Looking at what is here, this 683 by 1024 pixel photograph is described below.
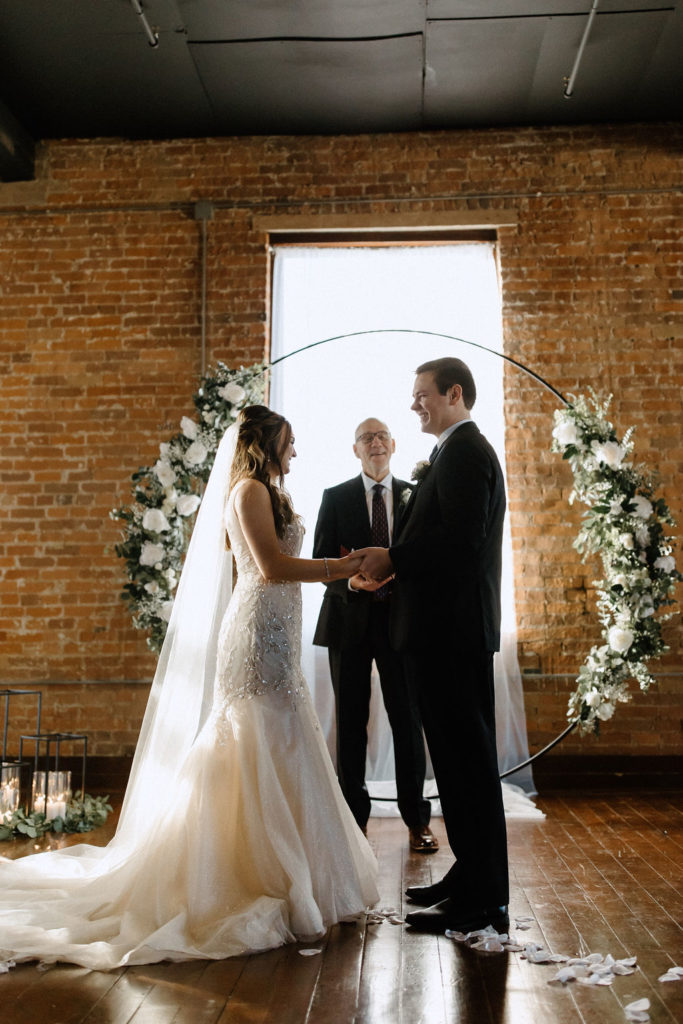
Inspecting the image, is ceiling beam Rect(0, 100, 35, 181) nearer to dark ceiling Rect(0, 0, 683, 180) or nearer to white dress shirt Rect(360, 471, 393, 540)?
dark ceiling Rect(0, 0, 683, 180)

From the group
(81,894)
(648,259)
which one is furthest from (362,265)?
(81,894)

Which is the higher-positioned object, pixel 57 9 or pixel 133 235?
pixel 57 9

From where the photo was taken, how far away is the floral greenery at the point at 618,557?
5129 mm

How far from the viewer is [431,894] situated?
10.9 feet

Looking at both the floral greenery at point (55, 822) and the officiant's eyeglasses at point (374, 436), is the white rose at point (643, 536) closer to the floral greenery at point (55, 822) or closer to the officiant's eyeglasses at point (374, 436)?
the officiant's eyeglasses at point (374, 436)

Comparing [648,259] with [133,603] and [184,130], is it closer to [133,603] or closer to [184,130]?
[184,130]

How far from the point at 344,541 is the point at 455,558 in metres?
1.62

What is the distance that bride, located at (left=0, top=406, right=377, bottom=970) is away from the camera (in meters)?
2.85

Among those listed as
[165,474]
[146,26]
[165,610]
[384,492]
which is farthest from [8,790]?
[146,26]

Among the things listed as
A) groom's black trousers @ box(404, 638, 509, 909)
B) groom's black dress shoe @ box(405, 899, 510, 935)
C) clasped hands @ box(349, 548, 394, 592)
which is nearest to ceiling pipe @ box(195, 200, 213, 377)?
clasped hands @ box(349, 548, 394, 592)

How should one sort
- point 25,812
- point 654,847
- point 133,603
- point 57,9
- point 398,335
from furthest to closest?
point 398,335, point 133,603, point 57,9, point 25,812, point 654,847

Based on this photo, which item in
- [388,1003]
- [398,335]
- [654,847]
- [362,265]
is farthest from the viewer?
[362,265]

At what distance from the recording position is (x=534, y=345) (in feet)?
20.0

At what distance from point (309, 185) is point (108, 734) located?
3.90m
